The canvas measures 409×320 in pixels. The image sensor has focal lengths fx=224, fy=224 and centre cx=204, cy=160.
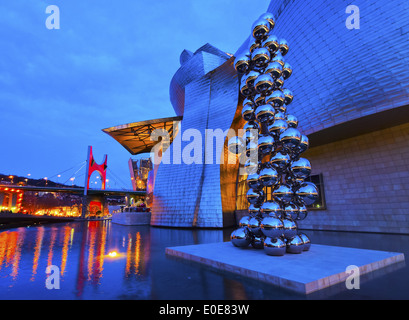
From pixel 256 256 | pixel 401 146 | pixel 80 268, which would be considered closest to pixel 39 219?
pixel 80 268

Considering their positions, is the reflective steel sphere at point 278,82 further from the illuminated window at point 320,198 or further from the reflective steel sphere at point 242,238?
the illuminated window at point 320,198

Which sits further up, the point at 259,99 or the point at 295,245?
the point at 259,99

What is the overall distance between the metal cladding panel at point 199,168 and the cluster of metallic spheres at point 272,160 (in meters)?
11.6

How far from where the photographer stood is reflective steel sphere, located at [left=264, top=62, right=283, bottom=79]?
6355mm

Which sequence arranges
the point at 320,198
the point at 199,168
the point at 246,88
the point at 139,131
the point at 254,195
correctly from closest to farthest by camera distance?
the point at 254,195, the point at 246,88, the point at 320,198, the point at 199,168, the point at 139,131

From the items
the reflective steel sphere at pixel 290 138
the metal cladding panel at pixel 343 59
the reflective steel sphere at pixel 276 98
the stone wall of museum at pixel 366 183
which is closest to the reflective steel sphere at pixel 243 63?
the reflective steel sphere at pixel 276 98

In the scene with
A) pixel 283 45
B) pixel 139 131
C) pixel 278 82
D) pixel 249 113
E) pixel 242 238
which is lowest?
pixel 242 238

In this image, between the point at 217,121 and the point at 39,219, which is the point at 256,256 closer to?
the point at 217,121

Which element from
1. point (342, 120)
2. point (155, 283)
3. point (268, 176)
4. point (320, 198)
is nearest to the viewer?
point (155, 283)

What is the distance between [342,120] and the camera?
11992 mm

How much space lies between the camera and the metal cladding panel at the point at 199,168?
18.3 meters

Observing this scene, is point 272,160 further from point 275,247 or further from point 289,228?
point 275,247

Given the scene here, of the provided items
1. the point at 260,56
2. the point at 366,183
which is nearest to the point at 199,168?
the point at 366,183

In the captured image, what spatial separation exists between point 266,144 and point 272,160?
1.52 ft
